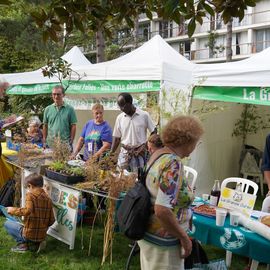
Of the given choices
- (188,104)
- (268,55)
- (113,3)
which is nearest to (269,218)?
(113,3)

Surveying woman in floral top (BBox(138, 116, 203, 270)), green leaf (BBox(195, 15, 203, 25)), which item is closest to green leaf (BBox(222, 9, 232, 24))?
green leaf (BBox(195, 15, 203, 25))

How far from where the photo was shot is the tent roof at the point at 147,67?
5.43 m

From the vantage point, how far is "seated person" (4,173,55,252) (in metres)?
3.78

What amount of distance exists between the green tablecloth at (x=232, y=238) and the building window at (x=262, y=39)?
29.7 meters

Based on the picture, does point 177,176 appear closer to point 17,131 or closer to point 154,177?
point 154,177

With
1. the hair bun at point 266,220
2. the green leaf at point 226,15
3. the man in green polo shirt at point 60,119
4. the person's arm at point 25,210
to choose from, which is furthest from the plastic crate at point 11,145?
the green leaf at point 226,15

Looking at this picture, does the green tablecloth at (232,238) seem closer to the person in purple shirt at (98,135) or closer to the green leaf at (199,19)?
the green leaf at (199,19)

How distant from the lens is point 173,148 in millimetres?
2154

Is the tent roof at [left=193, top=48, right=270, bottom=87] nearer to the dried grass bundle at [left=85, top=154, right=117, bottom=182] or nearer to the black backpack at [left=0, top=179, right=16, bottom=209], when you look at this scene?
the dried grass bundle at [left=85, top=154, right=117, bottom=182]

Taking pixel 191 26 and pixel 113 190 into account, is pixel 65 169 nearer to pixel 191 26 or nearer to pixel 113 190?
pixel 113 190

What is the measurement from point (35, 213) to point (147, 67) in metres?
2.79


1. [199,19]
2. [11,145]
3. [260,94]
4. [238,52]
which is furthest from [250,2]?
[238,52]

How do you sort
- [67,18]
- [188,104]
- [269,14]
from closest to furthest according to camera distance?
[67,18], [188,104], [269,14]

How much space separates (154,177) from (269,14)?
1206 inches
